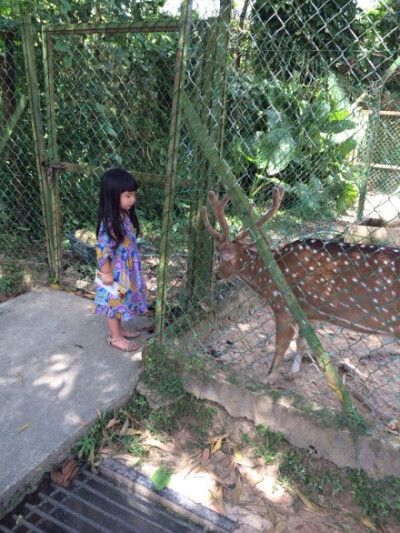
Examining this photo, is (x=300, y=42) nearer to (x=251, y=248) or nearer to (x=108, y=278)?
(x=251, y=248)

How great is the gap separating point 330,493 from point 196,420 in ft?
2.98

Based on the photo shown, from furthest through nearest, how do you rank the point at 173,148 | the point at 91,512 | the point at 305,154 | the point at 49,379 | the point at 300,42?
1. the point at 300,42
2. the point at 305,154
3. the point at 49,379
4. the point at 173,148
5. the point at 91,512

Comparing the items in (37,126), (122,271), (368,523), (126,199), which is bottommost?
(368,523)

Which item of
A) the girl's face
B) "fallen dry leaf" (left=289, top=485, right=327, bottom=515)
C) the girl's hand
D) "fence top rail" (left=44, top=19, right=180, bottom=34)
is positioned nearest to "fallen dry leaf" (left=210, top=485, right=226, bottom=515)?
"fallen dry leaf" (left=289, top=485, right=327, bottom=515)

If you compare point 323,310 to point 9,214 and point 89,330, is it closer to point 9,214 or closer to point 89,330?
point 89,330

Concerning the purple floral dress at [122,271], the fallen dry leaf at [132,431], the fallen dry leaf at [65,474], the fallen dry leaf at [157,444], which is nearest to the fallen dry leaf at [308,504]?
the fallen dry leaf at [157,444]

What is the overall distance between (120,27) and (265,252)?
192 cm

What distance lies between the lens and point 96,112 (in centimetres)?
512

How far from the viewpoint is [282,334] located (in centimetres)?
336

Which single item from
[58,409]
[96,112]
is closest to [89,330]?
[58,409]

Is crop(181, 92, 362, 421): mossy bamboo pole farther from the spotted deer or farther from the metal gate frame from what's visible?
the spotted deer

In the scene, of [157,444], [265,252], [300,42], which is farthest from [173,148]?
[300,42]

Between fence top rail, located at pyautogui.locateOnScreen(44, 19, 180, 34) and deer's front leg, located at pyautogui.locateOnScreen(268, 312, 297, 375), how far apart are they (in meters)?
2.13

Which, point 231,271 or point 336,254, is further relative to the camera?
point 231,271
